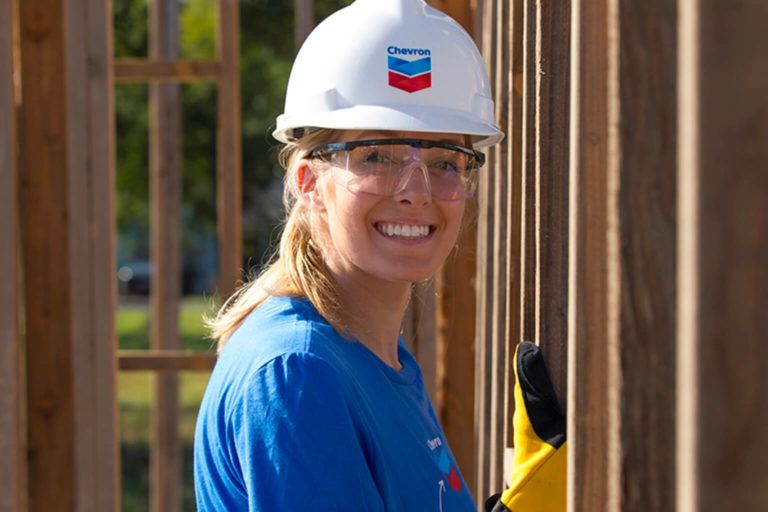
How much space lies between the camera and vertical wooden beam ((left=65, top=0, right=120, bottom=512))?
13.0 feet

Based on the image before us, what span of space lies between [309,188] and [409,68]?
12.9 inches

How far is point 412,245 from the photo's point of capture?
2.08m

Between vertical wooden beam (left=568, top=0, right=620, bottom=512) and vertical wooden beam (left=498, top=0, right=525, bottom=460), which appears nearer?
vertical wooden beam (left=568, top=0, right=620, bottom=512)

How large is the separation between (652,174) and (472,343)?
3073mm

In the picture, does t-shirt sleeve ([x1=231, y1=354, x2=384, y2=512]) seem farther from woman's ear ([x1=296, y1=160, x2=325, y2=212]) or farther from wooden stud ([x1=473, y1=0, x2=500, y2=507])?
wooden stud ([x1=473, y1=0, x2=500, y2=507])

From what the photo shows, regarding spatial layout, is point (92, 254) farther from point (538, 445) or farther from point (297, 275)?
point (538, 445)

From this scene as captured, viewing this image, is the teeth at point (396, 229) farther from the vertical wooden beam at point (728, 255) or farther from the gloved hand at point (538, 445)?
the vertical wooden beam at point (728, 255)

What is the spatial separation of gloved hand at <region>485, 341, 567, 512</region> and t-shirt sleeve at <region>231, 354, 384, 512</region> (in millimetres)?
430

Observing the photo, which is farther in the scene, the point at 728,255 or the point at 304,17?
the point at 304,17

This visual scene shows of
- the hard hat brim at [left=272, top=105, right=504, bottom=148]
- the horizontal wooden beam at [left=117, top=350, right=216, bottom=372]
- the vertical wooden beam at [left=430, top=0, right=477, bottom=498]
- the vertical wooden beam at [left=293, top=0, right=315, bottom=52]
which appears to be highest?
the vertical wooden beam at [left=293, top=0, right=315, bottom=52]

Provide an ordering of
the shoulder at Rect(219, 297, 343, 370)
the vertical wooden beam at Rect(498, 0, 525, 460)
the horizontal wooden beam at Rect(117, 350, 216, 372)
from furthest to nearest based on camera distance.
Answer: the horizontal wooden beam at Rect(117, 350, 216, 372) → the vertical wooden beam at Rect(498, 0, 525, 460) → the shoulder at Rect(219, 297, 343, 370)

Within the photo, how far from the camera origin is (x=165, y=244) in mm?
7000

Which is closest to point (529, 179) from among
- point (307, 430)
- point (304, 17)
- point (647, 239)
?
point (307, 430)

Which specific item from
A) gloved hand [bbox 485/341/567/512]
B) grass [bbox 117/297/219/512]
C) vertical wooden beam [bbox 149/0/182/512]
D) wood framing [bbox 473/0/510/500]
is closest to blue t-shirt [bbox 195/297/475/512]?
gloved hand [bbox 485/341/567/512]
